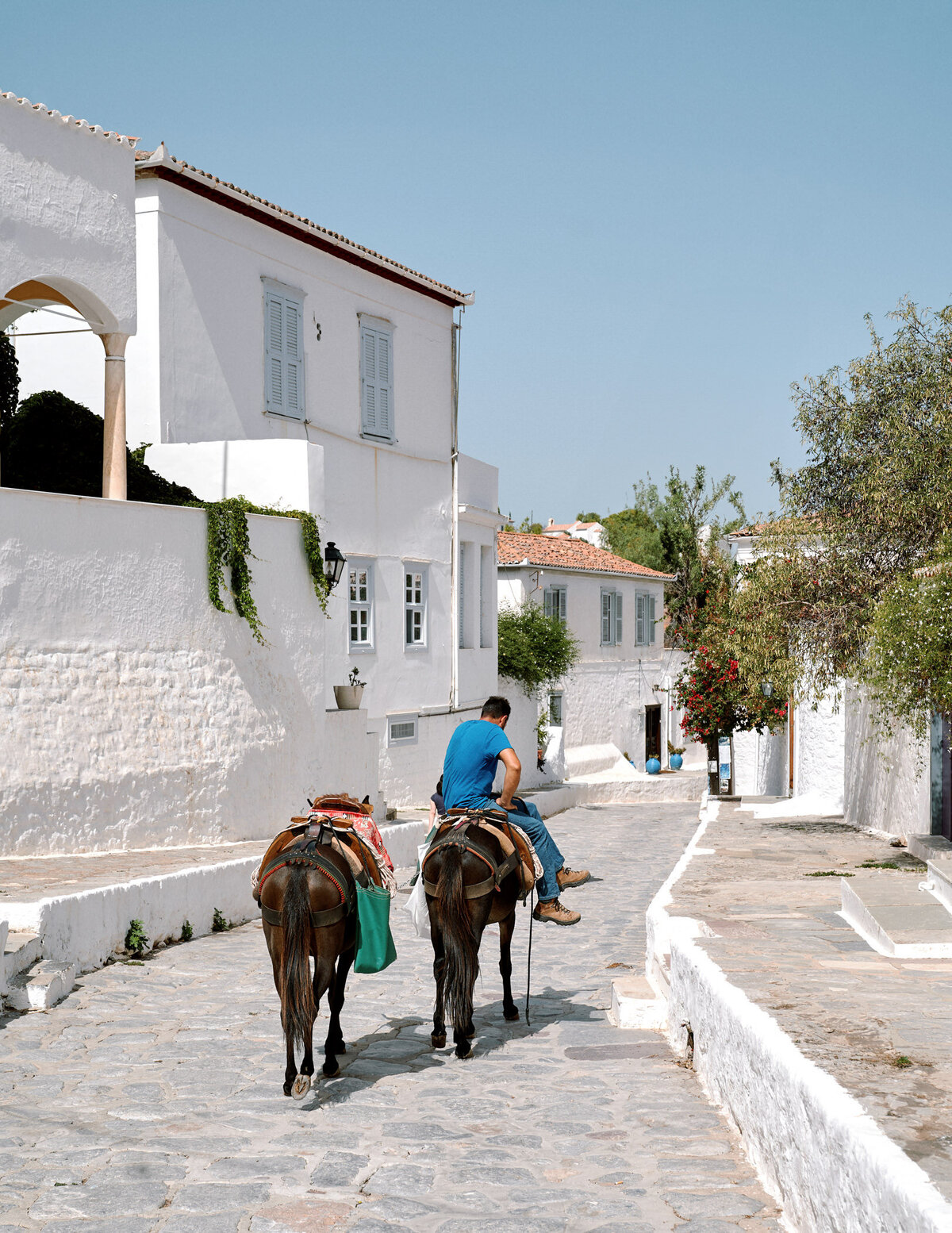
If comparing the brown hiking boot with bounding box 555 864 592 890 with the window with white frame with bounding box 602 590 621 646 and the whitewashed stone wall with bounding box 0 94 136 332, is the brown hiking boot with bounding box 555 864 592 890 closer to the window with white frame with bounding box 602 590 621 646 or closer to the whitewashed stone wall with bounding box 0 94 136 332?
the whitewashed stone wall with bounding box 0 94 136 332

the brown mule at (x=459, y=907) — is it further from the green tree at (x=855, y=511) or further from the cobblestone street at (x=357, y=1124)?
the green tree at (x=855, y=511)

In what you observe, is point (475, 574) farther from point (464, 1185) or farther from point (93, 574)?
point (464, 1185)

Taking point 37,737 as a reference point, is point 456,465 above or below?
above

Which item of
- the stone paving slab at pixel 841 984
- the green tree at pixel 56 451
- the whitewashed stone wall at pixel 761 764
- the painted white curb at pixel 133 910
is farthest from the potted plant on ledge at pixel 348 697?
the whitewashed stone wall at pixel 761 764

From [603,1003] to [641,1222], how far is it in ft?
15.3

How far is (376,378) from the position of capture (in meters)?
22.5

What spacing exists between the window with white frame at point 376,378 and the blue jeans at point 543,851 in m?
13.7

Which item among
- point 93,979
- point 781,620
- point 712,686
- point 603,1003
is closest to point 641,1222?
point 603,1003

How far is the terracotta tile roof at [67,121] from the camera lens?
529 inches

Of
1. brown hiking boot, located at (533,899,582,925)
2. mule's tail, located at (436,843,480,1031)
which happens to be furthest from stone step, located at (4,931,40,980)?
brown hiking boot, located at (533,899,582,925)

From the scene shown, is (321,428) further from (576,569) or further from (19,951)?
(576,569)

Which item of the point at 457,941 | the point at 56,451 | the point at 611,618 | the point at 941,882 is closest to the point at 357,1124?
the point at 457,941

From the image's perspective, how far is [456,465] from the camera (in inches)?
982

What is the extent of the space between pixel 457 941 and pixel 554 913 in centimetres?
221
